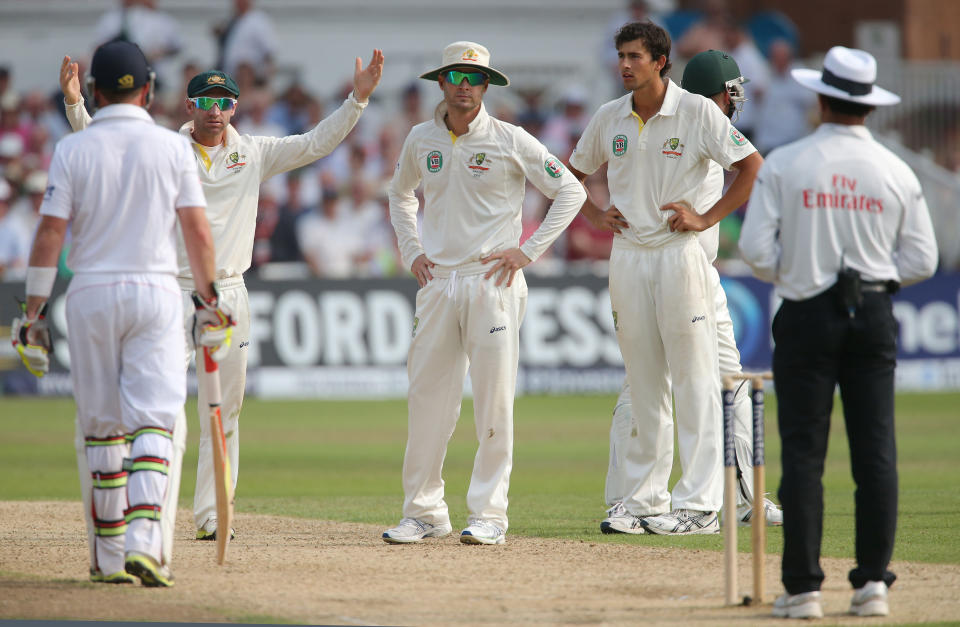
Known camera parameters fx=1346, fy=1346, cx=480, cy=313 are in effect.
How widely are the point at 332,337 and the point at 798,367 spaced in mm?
12160

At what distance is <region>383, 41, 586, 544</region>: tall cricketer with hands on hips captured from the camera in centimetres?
743

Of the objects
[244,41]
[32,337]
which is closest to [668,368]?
[32,337]

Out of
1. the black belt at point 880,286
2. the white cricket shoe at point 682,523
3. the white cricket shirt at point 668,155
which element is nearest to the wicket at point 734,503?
the black belt at point 880,286

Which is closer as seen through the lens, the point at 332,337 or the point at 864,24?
the point at 332,337

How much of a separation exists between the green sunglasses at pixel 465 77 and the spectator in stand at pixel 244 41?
14.1 metres

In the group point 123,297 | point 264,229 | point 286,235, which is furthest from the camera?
point 264,229

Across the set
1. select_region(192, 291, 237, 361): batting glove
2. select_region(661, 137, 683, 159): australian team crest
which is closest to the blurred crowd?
select_region(661, 137, 683, 159): australian team crest

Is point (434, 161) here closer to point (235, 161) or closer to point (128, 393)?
point (235, 161)

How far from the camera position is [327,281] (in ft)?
56.7

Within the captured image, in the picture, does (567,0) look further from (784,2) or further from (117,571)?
(117,571)

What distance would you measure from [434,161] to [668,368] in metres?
1.83

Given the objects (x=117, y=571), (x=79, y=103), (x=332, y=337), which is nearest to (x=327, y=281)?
(x=332, y=337)

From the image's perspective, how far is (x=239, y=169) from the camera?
7703 mm

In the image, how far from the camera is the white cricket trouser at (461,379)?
7.42 m
